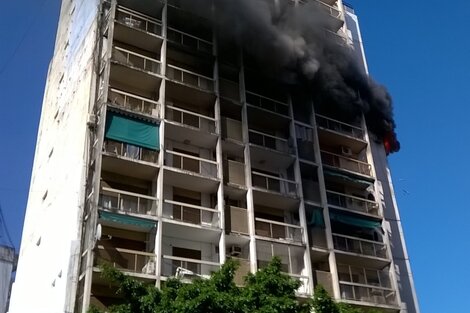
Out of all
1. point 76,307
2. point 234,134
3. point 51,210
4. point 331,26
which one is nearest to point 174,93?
point 234,134

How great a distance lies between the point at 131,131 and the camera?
24.5 meters

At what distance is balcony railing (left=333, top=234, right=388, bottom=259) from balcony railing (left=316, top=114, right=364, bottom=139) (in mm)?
6790

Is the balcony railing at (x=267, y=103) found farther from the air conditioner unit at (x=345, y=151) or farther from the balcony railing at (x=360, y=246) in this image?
the balcony railing at (x=360, y=246)

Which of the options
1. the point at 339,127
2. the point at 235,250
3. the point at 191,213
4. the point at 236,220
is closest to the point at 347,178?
the point at 339,127

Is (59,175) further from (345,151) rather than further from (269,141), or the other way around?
(345,151)

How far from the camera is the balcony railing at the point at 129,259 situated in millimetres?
21500

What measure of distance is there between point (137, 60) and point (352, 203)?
519 inches

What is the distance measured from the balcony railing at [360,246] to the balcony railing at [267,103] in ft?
24.4

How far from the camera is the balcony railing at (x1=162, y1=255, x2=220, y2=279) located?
22.2 meters

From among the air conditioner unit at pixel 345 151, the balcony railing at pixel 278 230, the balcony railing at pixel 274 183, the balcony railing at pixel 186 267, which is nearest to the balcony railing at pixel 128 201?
the balcony railing at pixel 186 267

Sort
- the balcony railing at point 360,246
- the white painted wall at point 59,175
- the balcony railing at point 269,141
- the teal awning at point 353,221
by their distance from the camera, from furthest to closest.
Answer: the balcony railing at point 269,141
the teal awning at point 353,221
the balcony railing at point 360,246
the white painted wall at point 59,175

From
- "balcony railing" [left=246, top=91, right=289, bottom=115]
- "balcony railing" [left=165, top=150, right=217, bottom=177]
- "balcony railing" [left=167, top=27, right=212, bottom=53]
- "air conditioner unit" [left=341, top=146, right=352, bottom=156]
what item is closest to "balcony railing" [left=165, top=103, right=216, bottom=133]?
"balcony railing" [left=165, top=150, right=217, bottom=177]

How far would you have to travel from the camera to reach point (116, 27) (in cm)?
2712

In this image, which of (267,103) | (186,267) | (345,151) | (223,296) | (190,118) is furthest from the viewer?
(345,151)
